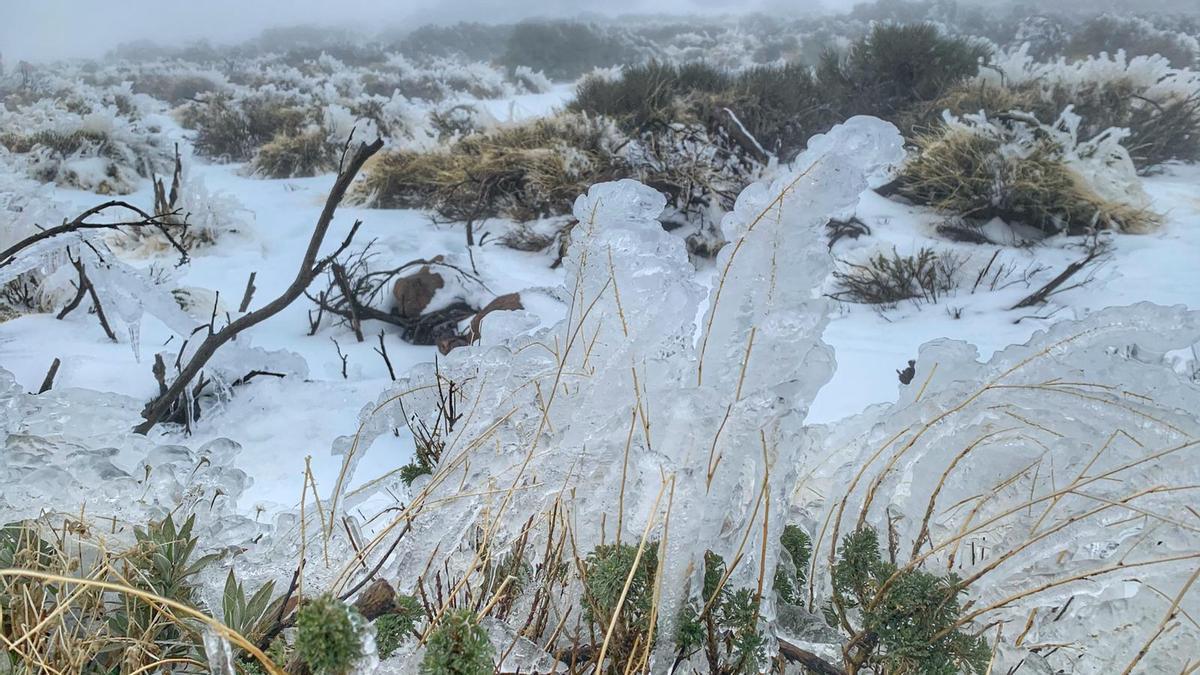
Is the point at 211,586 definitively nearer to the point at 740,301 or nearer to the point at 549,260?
the point at 740,301

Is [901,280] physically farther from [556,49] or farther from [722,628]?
[556,49]

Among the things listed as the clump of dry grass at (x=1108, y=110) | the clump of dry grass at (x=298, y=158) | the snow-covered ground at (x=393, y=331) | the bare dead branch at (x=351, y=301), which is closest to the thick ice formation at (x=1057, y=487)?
the snow-covered ground at (x=393, y=331)

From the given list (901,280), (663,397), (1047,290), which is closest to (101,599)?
(663,397)

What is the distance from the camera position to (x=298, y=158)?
7.22m

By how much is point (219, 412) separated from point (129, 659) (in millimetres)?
1730

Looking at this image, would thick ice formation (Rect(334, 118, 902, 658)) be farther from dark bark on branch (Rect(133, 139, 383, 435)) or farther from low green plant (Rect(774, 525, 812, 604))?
dark bark on branch (Rect(133, 139, 383, 435))

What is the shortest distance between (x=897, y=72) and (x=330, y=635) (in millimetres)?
8392

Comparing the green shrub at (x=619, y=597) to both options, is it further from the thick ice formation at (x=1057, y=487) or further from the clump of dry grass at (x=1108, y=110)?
the clump of dry grass at (x=1108, y=110)

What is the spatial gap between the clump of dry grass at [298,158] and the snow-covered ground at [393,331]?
2.22m

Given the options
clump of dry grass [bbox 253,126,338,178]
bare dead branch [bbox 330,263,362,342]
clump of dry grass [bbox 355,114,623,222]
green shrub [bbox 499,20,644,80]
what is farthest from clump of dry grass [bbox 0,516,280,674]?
green shrub [bbox 499,20,644,80]

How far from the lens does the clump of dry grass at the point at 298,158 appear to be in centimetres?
727

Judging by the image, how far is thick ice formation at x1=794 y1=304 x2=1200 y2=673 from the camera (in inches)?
31.5

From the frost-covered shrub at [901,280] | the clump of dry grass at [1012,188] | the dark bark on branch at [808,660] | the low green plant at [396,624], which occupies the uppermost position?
the low green plant at [396,624]

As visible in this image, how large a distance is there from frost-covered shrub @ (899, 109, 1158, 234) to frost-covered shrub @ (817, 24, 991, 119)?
244 cm
